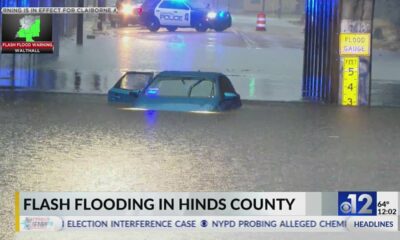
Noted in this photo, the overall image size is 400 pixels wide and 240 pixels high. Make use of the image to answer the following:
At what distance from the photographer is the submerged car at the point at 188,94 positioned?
14.2 meters

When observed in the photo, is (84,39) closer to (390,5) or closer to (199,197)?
(390,5)

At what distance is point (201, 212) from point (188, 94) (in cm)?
975

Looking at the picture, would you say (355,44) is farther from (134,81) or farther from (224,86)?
(134,81)

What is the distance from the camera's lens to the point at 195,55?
939 inches

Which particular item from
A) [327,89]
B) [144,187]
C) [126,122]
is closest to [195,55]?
[327,89]

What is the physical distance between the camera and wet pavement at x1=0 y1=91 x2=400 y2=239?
7.35 meters

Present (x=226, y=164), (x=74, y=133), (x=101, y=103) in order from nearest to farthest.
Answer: (x=226, y=164), (x=74, y=133), (x=101, y=103)

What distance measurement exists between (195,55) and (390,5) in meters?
6.94

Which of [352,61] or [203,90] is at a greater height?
[352,61]

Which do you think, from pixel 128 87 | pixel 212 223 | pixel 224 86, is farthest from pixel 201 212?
pixel 128 87

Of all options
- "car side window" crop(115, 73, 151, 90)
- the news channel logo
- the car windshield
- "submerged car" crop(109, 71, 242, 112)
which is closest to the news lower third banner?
the news channel logo

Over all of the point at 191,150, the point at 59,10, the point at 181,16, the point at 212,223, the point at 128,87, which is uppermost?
the point at 59,10

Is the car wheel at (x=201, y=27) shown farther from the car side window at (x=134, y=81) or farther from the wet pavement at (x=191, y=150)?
the wet pavement at (x=191, y=150)

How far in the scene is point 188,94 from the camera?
14.2 metres
